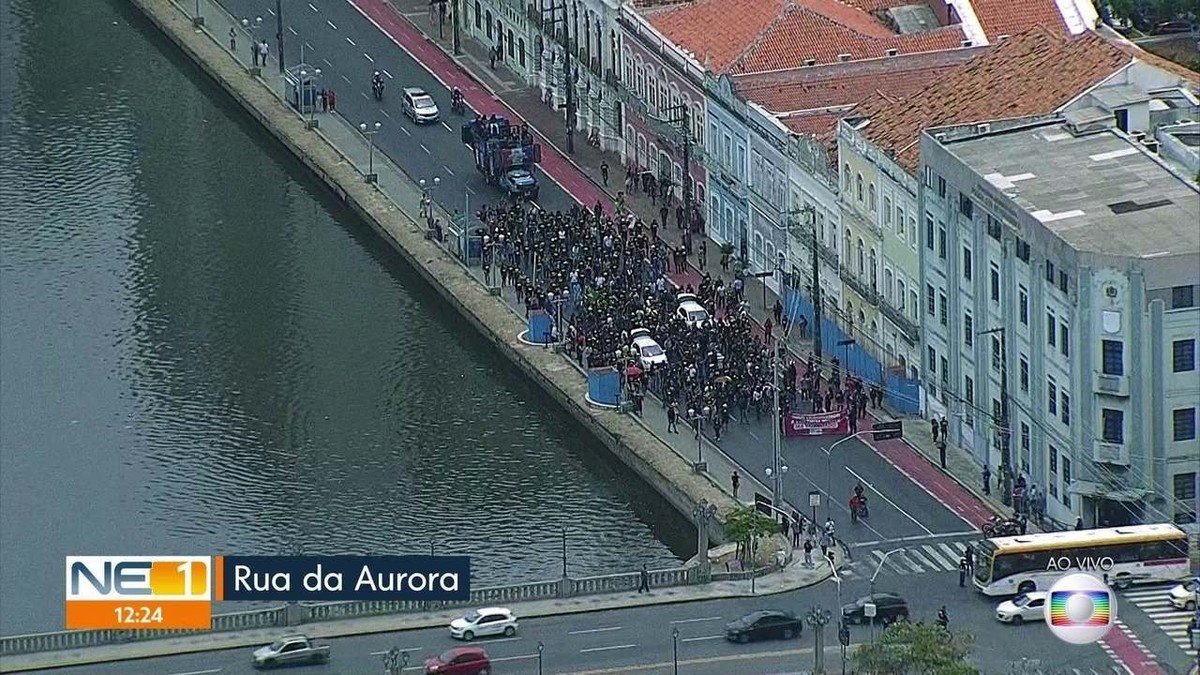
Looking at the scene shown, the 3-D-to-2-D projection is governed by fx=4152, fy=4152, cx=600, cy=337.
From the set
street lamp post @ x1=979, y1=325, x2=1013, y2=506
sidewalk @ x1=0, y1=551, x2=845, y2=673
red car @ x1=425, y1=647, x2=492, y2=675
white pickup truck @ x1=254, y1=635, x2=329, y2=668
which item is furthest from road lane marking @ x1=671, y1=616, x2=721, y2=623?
street lamp post @ x1=979, y1=325, x2=1013, y2=506

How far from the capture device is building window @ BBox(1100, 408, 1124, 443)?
189 metres

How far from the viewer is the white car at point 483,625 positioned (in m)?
183

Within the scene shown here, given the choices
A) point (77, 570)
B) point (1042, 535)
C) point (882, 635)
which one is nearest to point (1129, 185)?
point (1042, 535)

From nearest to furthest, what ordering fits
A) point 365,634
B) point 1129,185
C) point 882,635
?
point 882,635
point 365,634
point 1129,185

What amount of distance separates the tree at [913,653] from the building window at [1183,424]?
73.4ft

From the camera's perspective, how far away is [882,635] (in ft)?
565

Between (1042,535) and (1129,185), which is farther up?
(1129,185)

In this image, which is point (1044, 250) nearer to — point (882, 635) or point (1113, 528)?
point (1113, 528)

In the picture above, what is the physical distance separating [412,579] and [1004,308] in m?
31.6

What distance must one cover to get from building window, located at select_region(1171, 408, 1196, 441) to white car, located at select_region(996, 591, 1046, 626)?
39.6 ft

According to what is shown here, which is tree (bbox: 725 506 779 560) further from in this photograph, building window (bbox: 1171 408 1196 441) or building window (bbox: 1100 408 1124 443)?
building window (bbox: 1171 408 1196 441)

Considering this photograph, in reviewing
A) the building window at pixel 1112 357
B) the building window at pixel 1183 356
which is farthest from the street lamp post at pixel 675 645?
the building window at pixel 1183 356

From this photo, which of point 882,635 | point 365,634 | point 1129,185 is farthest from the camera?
point 1129,185

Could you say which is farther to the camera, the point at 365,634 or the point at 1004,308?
the point at 1004,308
